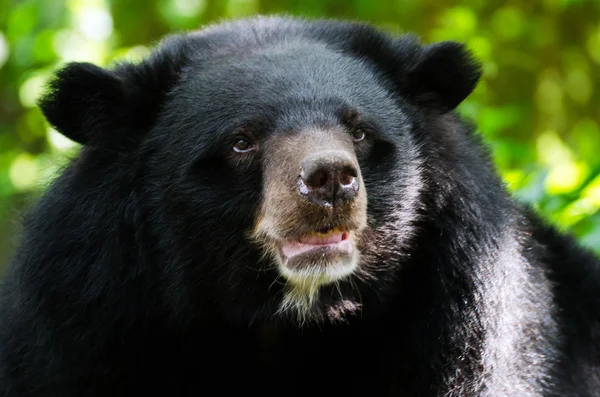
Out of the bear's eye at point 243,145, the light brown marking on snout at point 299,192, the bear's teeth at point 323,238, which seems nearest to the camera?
the light brown marking on snout at point 299,192

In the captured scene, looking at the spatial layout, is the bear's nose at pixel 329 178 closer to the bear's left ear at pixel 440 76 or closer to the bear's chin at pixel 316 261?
the bear's chin at pixel 316 261

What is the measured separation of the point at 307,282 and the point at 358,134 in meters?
0.68

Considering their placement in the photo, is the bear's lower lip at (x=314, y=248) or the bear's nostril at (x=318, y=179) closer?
the bear's nostril at (x=318, y=179)

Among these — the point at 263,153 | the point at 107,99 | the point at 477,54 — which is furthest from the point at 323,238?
the point at 477,54

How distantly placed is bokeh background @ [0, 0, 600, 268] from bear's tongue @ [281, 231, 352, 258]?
2592 mm

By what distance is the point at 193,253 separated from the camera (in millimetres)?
4094

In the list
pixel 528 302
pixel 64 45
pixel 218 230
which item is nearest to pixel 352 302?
pixel 218 230

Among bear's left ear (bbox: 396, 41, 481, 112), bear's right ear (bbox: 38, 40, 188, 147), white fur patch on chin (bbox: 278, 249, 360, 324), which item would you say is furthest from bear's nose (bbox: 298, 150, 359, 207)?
bear's right ear (bbox: 38, 40, 188, 147)

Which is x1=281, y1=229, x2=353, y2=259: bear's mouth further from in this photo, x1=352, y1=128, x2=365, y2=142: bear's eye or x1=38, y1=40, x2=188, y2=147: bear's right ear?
x1=38, y1=40, x2=188, y2=147: bear's right ear

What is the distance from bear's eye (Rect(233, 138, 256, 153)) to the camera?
3.95m

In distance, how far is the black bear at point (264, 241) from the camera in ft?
13.1

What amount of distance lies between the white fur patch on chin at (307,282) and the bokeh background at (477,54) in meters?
2.53

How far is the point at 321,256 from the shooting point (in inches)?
149

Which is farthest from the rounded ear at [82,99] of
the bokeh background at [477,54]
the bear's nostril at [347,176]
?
the bokeh background at [477,54]
